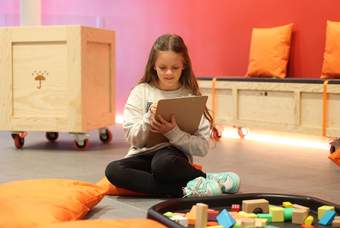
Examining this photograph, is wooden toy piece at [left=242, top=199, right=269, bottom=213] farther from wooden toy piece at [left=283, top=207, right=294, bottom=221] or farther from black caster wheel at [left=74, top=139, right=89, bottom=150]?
black caster wheel at [left=74, top=139, right=89, bottom=150]

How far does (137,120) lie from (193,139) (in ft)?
0.70

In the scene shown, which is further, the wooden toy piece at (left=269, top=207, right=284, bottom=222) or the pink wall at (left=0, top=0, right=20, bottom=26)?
the pink wall at (left=0, top=0, right=20, bottom=26)

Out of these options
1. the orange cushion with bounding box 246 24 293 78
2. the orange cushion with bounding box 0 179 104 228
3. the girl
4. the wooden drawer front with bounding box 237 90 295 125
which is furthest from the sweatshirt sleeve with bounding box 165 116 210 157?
the orange cushion with bounding box 246 24 293 78

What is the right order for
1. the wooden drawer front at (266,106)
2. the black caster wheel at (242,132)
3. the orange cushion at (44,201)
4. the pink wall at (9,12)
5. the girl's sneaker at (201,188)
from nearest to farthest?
the orange cushion at (44,201), the girl's sneaker at (201,188), the wooden drawer front at (266,106), the black caster wheel at (242,132), the pink wall at (9,12)

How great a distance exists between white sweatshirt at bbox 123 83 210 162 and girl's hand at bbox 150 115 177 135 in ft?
0.06

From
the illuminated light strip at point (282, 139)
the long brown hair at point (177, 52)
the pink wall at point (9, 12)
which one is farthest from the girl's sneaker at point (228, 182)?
the pink wall at point (9, 12)

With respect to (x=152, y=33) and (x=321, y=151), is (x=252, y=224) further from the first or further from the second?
(x=152, y=33)

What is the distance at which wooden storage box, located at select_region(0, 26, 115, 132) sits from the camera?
313 centimetres

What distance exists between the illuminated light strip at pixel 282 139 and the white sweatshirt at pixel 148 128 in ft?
5.13

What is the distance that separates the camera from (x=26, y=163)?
272 centimetres

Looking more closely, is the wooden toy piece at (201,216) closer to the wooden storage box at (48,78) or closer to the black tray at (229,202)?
the black tray at (229,202)

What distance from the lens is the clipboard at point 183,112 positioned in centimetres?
193

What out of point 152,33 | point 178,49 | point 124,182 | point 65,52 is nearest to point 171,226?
point 124,182

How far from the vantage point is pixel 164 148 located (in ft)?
6.75
